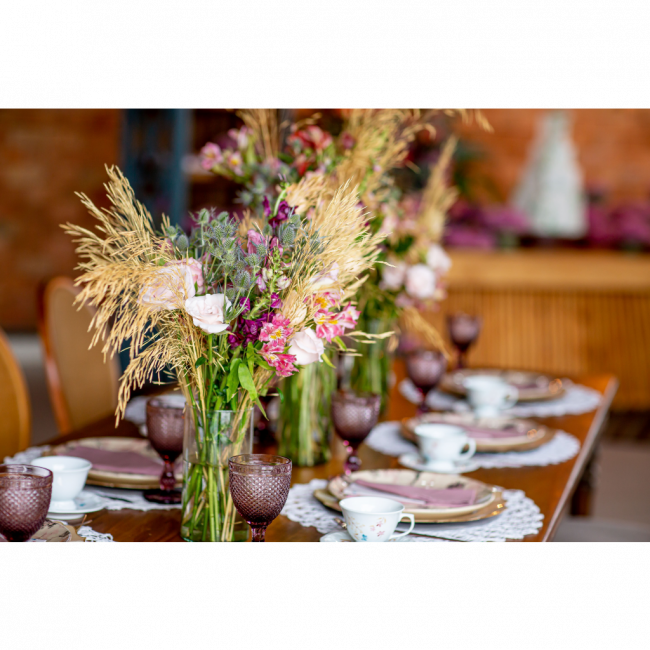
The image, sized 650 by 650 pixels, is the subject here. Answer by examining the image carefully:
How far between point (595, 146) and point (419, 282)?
589cm

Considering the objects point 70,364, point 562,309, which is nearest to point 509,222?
point 562,309

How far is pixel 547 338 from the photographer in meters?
4.77

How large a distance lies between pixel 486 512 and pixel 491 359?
371 centimetres

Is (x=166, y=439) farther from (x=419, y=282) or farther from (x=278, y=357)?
(x=419, y=282)

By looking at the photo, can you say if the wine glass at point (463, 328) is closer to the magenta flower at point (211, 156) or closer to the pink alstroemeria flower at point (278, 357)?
the magenta flower at point (211, 156)

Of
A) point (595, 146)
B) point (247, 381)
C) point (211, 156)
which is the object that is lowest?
point (247, 381)

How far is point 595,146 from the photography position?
7.09 metres

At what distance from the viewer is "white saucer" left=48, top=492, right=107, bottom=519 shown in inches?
45.1

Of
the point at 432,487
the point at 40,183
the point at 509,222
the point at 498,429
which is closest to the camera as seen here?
the point at 432,487

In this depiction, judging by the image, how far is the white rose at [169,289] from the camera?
97 centimetres

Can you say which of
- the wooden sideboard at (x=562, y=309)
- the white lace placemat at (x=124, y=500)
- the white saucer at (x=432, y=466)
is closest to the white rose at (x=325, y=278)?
the white lace placemat at (x=124, y=500)
